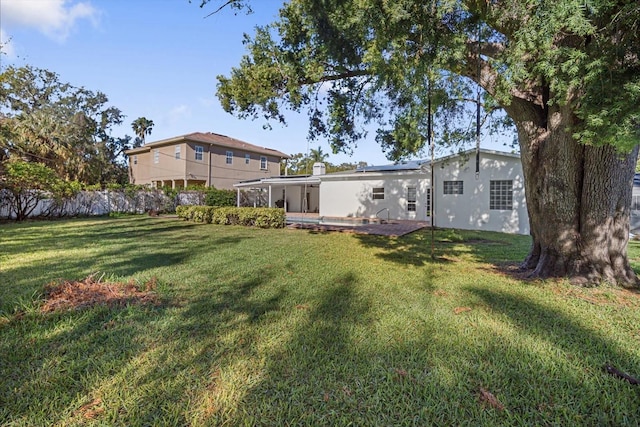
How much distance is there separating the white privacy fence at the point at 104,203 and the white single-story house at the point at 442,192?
6152 millimetres

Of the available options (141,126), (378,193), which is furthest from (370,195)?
(141,126)

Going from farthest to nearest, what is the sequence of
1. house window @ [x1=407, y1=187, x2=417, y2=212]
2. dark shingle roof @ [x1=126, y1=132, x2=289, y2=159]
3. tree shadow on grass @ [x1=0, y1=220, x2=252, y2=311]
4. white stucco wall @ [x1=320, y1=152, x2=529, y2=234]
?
dark shingle roof @ [x1=126, y1=132, x2=289, y2=159]
house window @ [x1=407, y1=187, x2=417, y2=212]
white stucco wall @ [x1=320, y1=152, x2=529, y2=234]
tree shadow on grass @ [x1=0, y1=220, x2=252, y2=311]

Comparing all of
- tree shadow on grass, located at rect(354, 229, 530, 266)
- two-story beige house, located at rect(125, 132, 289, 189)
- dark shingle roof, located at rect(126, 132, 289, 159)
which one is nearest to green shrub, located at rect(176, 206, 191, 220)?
two-story beige house, located at rect(125, 132, 289, 189)

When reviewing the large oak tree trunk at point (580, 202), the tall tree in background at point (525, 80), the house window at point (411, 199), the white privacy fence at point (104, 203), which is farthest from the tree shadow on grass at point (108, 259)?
the house window at point (411, 199)

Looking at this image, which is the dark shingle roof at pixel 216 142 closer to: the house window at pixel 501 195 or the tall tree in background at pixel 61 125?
the tall tree in background at pixel 61 125

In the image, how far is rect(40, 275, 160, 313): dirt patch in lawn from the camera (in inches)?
156

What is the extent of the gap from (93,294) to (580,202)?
791cm

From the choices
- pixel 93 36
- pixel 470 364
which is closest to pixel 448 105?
pixel 470 364

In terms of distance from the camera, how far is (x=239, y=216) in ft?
49.6

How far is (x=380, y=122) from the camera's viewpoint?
28.1 feet

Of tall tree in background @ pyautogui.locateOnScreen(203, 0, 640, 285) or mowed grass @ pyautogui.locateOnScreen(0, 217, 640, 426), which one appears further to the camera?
tall tree in background @ pyautogui.locateOnScreen(203, 0, 640, 285)

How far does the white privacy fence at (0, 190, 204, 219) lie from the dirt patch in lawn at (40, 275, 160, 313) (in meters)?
→ 15.5

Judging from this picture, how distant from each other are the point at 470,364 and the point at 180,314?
10.9ft

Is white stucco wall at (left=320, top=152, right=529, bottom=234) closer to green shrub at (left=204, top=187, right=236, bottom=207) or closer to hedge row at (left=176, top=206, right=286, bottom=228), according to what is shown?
hedge row at (left=176, top=206, right=286, bottom=228)
